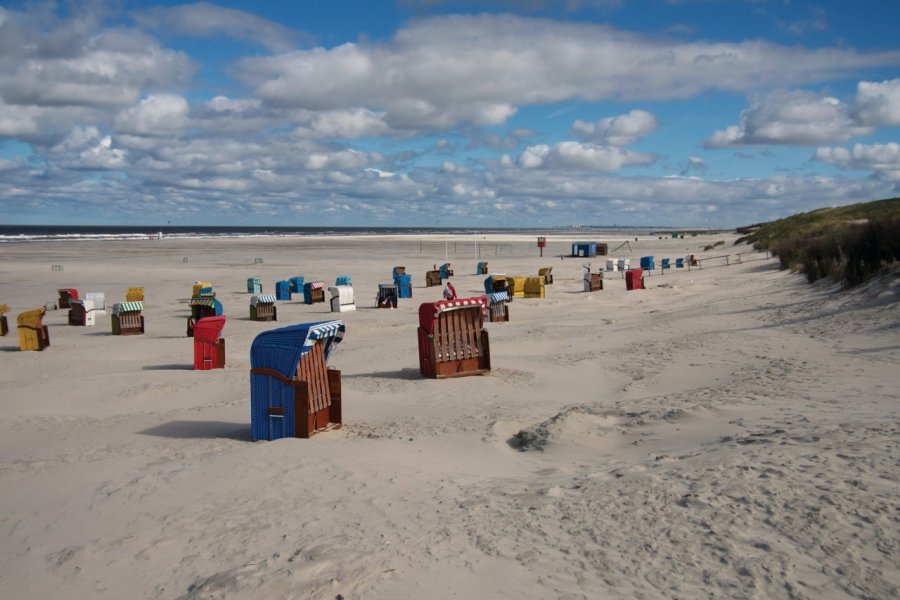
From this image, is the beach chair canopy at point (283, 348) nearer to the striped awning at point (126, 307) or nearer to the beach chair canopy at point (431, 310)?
the beach chair canopy at point (431, 310)

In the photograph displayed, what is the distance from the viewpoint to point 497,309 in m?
21.8

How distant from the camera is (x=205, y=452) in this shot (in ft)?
29.2

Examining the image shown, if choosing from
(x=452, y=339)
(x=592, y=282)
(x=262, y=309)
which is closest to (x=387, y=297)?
(x=262, y=309)

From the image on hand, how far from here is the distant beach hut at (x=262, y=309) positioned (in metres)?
23.7

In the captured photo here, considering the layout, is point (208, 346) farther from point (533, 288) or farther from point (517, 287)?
point (533, 288)

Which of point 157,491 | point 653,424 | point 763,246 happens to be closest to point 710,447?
point 653,424

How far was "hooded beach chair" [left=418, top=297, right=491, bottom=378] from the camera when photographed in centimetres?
1327

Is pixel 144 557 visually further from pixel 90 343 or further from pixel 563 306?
pixel 563 306

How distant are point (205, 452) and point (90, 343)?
42.0ft

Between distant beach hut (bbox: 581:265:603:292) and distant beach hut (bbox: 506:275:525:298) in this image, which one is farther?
distant beach hut (bbox: 581:265:603:292)

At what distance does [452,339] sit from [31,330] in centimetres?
1153

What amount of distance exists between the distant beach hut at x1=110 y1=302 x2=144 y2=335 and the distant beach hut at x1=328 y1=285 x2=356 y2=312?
6.42 m

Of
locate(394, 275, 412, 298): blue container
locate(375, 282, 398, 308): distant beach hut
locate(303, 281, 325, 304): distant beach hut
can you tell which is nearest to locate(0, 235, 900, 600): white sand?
locate(375, 282, 398, 308): distant beach hut

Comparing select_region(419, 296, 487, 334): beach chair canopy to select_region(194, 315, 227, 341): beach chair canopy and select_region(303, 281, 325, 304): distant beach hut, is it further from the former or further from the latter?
select_region(303, 281, 325, 304): distant beach hut
